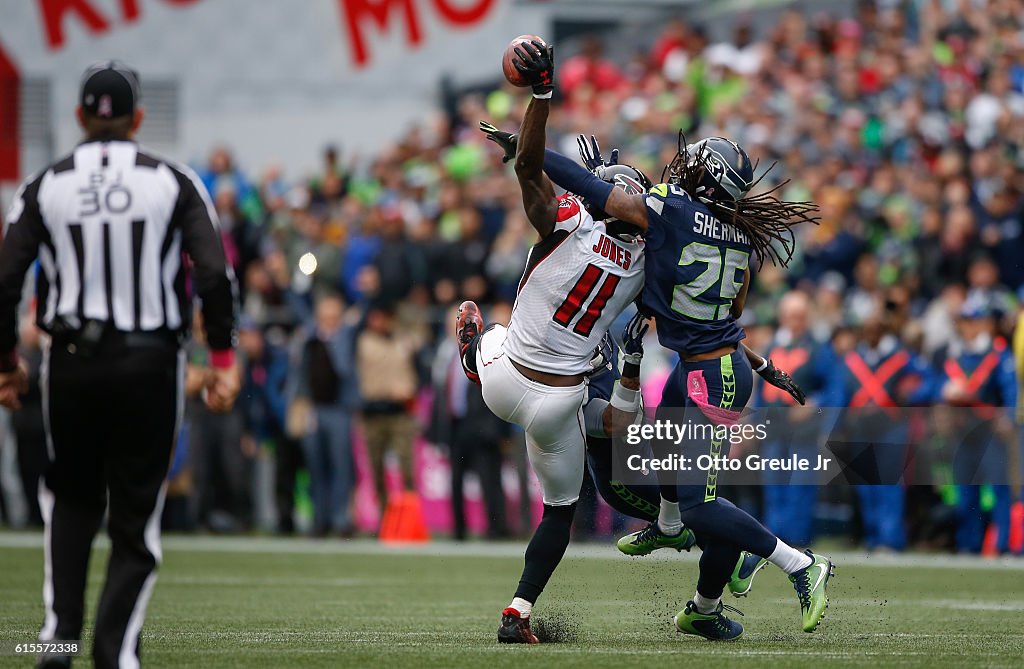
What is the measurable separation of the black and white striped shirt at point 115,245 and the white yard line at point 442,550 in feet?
24.8

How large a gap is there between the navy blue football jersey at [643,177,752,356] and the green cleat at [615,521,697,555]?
102cm

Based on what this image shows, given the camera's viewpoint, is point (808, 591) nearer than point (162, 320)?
No

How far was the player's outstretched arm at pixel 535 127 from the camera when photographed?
707 cm

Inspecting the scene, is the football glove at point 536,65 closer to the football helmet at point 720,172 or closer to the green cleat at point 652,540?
the football helmet at point 720,172

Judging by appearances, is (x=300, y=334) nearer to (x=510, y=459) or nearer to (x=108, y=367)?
(x=510, y=459)

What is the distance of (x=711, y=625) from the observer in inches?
312

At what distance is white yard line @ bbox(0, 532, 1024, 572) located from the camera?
13.0 meters

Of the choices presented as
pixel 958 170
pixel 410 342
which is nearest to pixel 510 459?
pixel 410 342

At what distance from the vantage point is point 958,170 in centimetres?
1589

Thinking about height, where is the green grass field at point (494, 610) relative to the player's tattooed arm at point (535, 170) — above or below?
below

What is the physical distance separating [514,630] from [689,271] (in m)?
1.82

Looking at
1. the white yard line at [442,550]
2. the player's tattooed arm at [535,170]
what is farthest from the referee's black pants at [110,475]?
the white yard line at [442,550]

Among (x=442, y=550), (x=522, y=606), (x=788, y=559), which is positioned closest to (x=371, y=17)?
(x=442, y=550)

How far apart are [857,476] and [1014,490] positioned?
1.35 m
